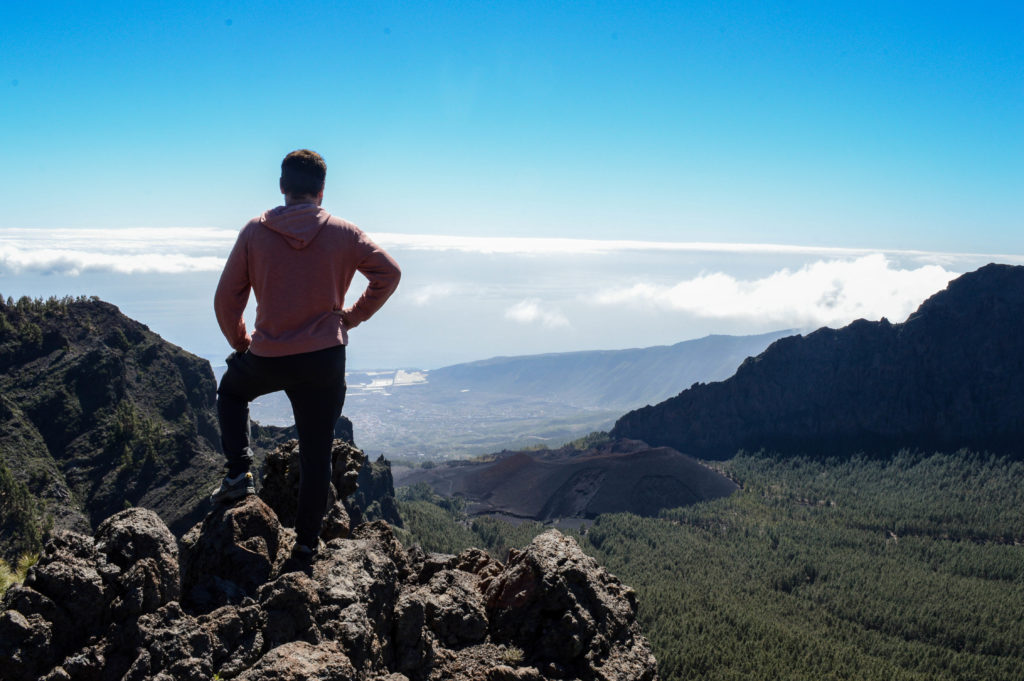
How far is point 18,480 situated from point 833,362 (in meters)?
144

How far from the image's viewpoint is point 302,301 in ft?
20.3

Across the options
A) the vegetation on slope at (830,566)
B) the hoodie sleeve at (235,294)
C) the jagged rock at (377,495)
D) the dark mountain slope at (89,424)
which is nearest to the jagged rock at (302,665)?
the hoodie sleeve at (235,294)

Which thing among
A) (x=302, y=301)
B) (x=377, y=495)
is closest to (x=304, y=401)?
(x=302, y=301)

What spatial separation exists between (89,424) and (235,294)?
62209 millimetres

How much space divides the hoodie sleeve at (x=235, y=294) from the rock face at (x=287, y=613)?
2.14 metres

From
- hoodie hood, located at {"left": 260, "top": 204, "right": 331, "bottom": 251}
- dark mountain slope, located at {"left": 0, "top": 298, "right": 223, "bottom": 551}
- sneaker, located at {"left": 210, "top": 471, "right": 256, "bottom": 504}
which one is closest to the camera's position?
hoodie hood, located at {"left": 260, "top": 204, "right": 331, "bottom": 251}

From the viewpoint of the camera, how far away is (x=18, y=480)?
1838 inches

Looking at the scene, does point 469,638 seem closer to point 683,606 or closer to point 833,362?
point 683,606

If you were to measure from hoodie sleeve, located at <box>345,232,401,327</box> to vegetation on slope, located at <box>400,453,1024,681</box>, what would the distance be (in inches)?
1679

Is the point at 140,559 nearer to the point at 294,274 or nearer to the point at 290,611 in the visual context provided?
the point at 290,611

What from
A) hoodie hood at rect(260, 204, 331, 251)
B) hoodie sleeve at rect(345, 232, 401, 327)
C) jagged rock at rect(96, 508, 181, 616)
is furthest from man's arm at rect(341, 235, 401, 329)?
jagged rock at rect(96, 508, 181, 616)

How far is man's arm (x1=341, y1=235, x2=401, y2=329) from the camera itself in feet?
21.4

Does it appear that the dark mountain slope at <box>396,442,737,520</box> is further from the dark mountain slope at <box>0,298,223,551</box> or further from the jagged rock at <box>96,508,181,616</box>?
the jagged rock at <box>96,508,181,616</box>

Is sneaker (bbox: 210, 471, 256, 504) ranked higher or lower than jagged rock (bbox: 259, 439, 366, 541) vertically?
higher
